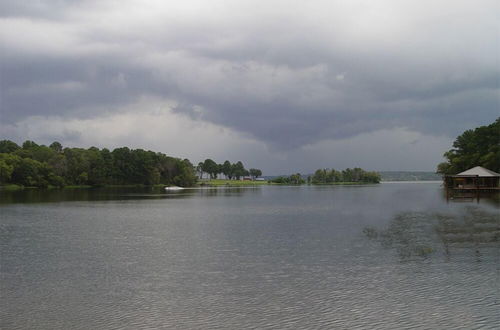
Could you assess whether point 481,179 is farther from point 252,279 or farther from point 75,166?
point 75,166

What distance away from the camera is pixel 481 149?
101250 mm

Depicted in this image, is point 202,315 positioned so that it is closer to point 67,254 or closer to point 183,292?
point 183,292

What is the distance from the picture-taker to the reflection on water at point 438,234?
26.2 m

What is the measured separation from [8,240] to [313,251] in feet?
64.4

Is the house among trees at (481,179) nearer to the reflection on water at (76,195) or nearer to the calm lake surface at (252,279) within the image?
the calm lake surface at (252,279)

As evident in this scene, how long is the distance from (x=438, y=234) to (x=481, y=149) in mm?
78637

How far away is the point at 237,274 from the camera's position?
20.6 meters

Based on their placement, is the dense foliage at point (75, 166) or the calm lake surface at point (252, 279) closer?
the calm lake surface at point (252, 279)

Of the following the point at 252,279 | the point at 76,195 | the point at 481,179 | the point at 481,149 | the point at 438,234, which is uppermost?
the point at 481,149

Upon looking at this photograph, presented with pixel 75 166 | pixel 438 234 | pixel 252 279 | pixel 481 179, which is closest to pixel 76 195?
pixel 75 166

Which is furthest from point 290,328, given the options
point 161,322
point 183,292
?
point 183,292

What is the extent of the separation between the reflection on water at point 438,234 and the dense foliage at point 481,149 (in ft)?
170

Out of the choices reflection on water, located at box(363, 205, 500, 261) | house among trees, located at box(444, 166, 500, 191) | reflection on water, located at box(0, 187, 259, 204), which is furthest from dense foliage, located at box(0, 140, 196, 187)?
reflection on water, located at box(363, 205, 500, 261)

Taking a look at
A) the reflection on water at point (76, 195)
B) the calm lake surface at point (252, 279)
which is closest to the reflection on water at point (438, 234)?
the calm lake surface at point (252, 279)
